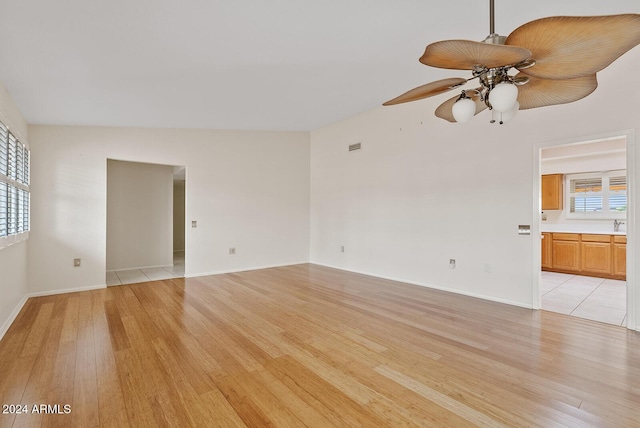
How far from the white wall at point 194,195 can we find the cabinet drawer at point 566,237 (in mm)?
5145

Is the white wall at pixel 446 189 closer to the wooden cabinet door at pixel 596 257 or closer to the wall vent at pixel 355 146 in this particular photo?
the wall vent at pixel 355 146

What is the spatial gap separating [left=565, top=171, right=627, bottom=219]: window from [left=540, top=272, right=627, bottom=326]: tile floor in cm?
145

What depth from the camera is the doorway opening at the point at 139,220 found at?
6.30 m

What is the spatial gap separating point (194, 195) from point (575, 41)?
5527mm

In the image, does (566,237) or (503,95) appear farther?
(566,237)

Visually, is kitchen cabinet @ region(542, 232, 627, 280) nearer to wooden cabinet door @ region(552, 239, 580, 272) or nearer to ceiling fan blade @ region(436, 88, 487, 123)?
wooden cabinet door @ region(552, 239, 580, 272)

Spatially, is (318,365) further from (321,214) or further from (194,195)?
(321,214)

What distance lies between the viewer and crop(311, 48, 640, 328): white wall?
3518mm

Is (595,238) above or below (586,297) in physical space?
above

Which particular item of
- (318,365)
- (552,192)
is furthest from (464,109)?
(552,192)

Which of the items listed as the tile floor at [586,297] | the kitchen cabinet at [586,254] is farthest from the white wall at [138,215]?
the kitchen cabinet at [586,254]

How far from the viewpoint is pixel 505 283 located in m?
3.91

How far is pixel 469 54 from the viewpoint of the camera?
1490mm

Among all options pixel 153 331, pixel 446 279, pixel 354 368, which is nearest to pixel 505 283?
pixel 446 279
